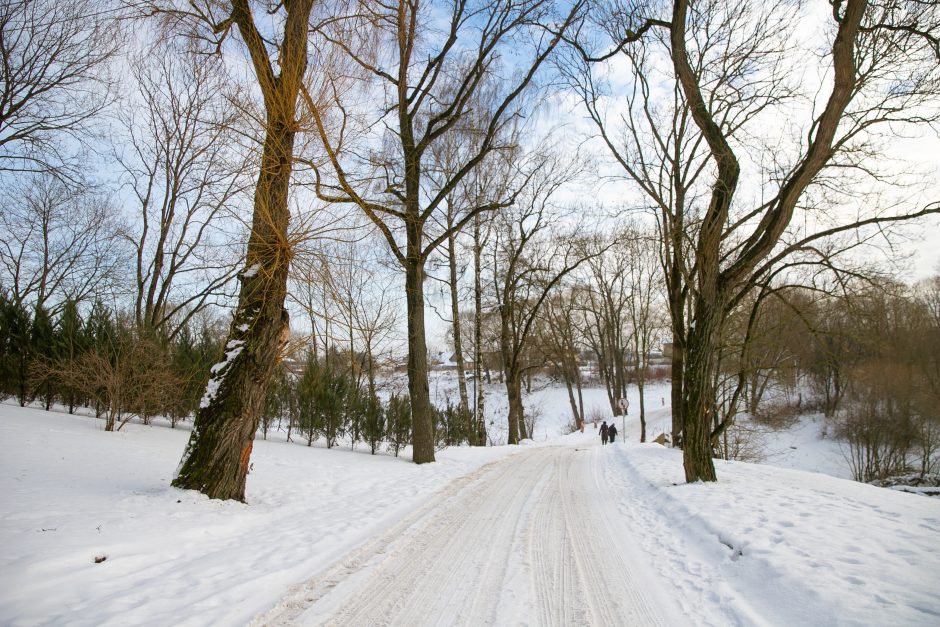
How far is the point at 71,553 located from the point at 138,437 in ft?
21.8

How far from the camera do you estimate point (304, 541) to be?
13.2ft

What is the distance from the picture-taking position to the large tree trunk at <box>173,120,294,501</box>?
4758 mm

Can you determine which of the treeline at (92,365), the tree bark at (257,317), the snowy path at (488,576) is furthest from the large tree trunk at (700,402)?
the treeline at (92,365)

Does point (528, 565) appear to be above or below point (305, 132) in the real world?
below

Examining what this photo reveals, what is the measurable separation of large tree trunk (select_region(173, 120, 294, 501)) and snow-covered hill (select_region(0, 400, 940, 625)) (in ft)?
1.14

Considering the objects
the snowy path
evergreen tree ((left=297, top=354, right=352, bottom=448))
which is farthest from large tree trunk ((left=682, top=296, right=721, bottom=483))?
evergreen tree ((left=297, top=354, right=352, bottom=448))

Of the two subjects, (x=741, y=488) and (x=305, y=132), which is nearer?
(x=305, y=132)

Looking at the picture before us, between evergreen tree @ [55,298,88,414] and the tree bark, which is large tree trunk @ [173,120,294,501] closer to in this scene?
the tree bark

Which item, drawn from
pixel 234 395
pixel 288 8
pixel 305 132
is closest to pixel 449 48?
pixel 288 8

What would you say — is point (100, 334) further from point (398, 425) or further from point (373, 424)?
point (398, 425)

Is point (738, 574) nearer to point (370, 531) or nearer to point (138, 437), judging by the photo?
point (370, 531)

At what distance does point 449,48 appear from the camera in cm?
933

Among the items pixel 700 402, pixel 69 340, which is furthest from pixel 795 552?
pixel 69 340

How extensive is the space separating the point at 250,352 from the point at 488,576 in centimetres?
361
